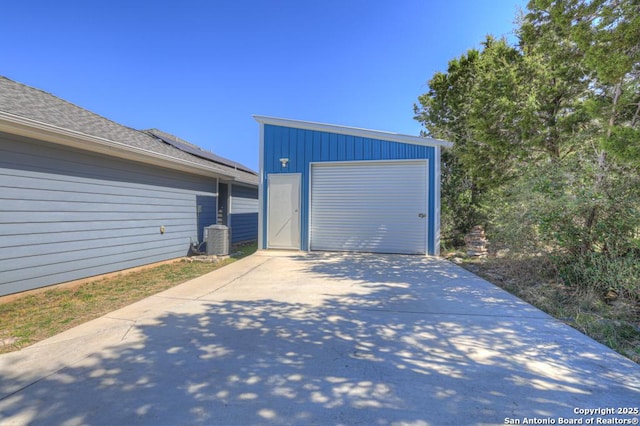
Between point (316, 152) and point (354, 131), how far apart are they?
3.82 feet

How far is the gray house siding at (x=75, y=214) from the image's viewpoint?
12.4 feet

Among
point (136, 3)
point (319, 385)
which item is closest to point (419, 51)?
point (136, 3)

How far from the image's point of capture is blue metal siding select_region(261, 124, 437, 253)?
7.11 metres

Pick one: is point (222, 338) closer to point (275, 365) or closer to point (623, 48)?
point (275, 365)

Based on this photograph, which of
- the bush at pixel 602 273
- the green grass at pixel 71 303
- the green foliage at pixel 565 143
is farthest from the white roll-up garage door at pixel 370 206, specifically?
the green grass at pixel 71 303

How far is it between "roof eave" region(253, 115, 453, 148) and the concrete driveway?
14.8 feet

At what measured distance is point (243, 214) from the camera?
10148mm

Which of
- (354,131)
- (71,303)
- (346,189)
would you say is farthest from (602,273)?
(71,303)

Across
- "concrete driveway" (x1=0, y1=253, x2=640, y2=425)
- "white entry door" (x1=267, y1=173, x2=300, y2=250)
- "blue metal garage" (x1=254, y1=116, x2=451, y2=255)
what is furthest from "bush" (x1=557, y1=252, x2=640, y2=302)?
"white entry door" (x1=267, y1=173, x2=300, y2=250)

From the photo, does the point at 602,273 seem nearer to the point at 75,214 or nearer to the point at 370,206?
the point at 370,206

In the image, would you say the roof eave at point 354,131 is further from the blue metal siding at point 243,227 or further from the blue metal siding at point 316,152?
the blue metal siding at point 243,227

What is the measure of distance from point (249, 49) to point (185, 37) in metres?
2.14

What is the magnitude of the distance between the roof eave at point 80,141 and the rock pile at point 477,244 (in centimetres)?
729

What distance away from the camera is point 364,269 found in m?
5.62
